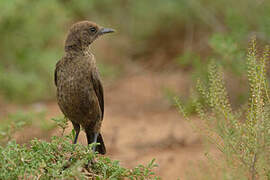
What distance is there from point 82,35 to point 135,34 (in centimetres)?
854

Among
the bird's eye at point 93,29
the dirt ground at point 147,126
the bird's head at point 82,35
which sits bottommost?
the bird's head at point 82,35

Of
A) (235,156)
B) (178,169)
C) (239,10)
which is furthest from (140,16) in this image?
Result: (235,156)

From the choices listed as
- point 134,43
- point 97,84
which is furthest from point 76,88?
point 134,43

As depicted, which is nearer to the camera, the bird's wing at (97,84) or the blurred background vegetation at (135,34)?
the bird's wing at (97,84)

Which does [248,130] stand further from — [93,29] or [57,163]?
[93,29]

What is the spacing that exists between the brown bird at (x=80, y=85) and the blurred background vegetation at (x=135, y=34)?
2.20m

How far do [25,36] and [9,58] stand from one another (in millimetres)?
648

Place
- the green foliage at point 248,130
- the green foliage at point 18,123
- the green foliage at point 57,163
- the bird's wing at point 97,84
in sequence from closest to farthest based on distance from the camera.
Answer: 1. the green foliage at point 57,163
2. the green foliage at point 248,130
3. the green foliage at point 18,123
4. the bird's wing at point 97,84

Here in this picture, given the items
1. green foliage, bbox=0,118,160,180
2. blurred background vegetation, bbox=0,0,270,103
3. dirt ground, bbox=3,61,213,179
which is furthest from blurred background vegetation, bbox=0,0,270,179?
green foliage, bbox=0,118,160,180

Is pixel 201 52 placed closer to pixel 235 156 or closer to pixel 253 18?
pixel 253 18

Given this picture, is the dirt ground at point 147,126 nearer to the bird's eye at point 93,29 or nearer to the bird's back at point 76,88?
the bird's back at point 76,88

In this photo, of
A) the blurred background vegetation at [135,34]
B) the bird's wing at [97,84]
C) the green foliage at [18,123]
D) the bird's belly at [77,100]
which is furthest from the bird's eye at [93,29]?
the blurred background vegetation at [135,34]

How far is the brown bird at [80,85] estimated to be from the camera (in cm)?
432

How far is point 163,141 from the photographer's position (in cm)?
818
